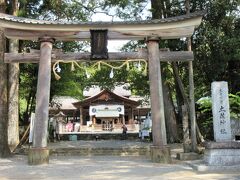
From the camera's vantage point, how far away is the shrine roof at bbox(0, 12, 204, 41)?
41.7ft

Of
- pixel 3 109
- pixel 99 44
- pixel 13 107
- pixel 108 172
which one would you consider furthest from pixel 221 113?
pixel 13 107

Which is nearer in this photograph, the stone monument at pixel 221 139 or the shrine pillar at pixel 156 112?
the stone monument at pixel 221 139

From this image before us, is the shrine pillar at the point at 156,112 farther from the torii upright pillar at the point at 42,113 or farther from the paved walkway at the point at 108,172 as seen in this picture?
the torii upright pillar at the point at 42,113

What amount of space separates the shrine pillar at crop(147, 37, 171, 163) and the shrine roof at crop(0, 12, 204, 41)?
54cm

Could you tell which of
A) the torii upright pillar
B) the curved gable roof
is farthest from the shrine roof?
the curved gable roof

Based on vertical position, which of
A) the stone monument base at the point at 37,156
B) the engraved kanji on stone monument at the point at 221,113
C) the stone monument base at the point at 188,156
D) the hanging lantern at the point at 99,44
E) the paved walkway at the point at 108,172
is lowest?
the paved walkway at the point at 108,172

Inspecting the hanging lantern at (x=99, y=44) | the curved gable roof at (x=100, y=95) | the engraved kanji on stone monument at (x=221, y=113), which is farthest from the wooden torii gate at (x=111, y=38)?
the curved gable roof at (x=100, y=95)

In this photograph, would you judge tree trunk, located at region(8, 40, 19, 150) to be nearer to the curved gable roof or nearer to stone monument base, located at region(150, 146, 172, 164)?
stone monument base, located at region(150, 146, 172, 164)

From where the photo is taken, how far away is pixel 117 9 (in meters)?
20.0

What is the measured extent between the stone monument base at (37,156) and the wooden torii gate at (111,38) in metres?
0.78

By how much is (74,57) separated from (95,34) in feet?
3.71

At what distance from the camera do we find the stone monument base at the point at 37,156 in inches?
460

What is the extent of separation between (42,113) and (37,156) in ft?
4.68

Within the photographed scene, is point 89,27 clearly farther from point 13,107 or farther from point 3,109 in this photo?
point 13,107
